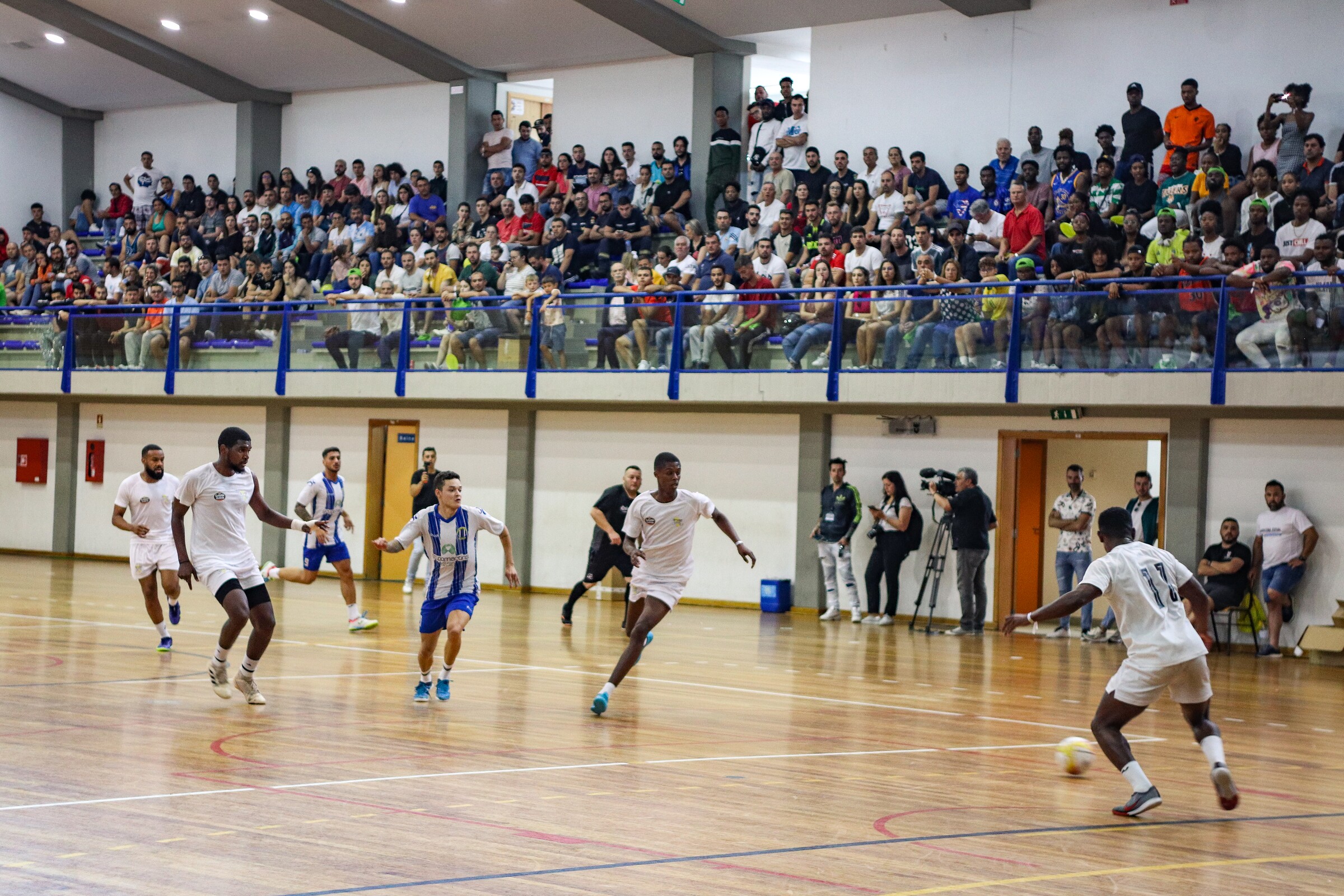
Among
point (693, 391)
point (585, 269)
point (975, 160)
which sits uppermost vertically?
point (975, 160)

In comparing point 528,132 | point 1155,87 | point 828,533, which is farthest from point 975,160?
point 528,132

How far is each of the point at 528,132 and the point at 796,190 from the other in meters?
7.10

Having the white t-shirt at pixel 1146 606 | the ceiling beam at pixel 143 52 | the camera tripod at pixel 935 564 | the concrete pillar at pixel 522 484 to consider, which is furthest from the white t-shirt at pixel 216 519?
the ceiling beam at pixel 143 52

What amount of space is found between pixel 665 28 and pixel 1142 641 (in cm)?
1929

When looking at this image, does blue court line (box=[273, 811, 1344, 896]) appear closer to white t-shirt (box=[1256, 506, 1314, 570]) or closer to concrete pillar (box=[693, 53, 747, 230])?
white t-shirt (box=[1256, 506, 1314, 570])

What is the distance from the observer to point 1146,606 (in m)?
8.00

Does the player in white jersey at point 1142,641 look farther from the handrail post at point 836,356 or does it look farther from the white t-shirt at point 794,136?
the white t-shirt at point 794,136

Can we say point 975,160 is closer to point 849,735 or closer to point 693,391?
point 693,391

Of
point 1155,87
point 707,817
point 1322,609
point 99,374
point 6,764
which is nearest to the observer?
point 707,817

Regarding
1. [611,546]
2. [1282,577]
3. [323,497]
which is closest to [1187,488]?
[1282,577]

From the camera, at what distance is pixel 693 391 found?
2075 cm

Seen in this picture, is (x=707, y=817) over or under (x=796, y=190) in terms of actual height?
under

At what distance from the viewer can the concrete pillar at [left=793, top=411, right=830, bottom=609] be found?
21250mm

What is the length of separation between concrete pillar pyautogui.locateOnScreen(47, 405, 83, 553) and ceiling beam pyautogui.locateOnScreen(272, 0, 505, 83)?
28.5ft
